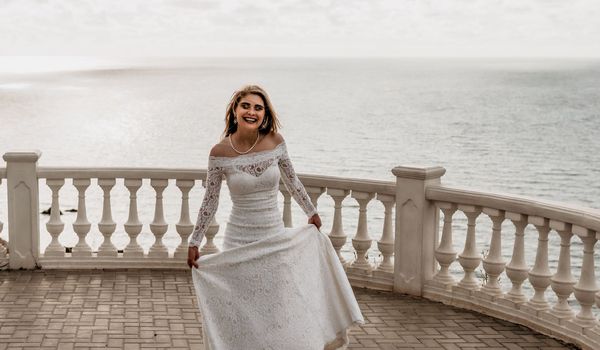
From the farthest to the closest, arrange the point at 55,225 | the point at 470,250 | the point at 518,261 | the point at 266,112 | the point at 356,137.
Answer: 1. the point at 356,137
2. the point at 55,225
3. the point at 470,250
4. the point at 518,261
5. the point at 266,112

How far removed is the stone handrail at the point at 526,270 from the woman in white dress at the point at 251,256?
2457 mm

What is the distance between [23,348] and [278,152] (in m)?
2.76

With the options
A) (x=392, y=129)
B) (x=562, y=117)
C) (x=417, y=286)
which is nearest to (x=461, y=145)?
(x=392, y=129)

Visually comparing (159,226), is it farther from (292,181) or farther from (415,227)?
(292,181)

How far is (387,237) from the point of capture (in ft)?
28.8

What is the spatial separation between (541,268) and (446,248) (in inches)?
42.5

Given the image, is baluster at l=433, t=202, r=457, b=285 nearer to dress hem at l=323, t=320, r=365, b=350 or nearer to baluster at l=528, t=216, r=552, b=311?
baluster at l=528, t=216, r=552, b=311

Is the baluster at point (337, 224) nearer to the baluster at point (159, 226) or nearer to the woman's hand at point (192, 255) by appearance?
the baluster at point (159, 226)

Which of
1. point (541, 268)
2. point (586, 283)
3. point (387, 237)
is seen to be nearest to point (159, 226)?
point (387, 237)

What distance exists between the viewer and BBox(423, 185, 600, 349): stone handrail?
714cm

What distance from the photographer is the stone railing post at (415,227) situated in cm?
838

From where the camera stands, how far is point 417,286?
28.3ft

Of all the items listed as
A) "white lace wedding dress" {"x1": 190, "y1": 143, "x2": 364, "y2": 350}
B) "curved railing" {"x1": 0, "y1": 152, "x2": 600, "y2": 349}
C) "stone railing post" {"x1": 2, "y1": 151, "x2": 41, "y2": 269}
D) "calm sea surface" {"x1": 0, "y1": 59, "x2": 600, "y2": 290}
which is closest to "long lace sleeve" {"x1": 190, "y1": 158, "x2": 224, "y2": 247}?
"white lace wedding dress" {"x1": 190, "y1": 143, "x2": 364, "y2": 350}

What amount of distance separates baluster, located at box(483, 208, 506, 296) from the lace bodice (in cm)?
270
